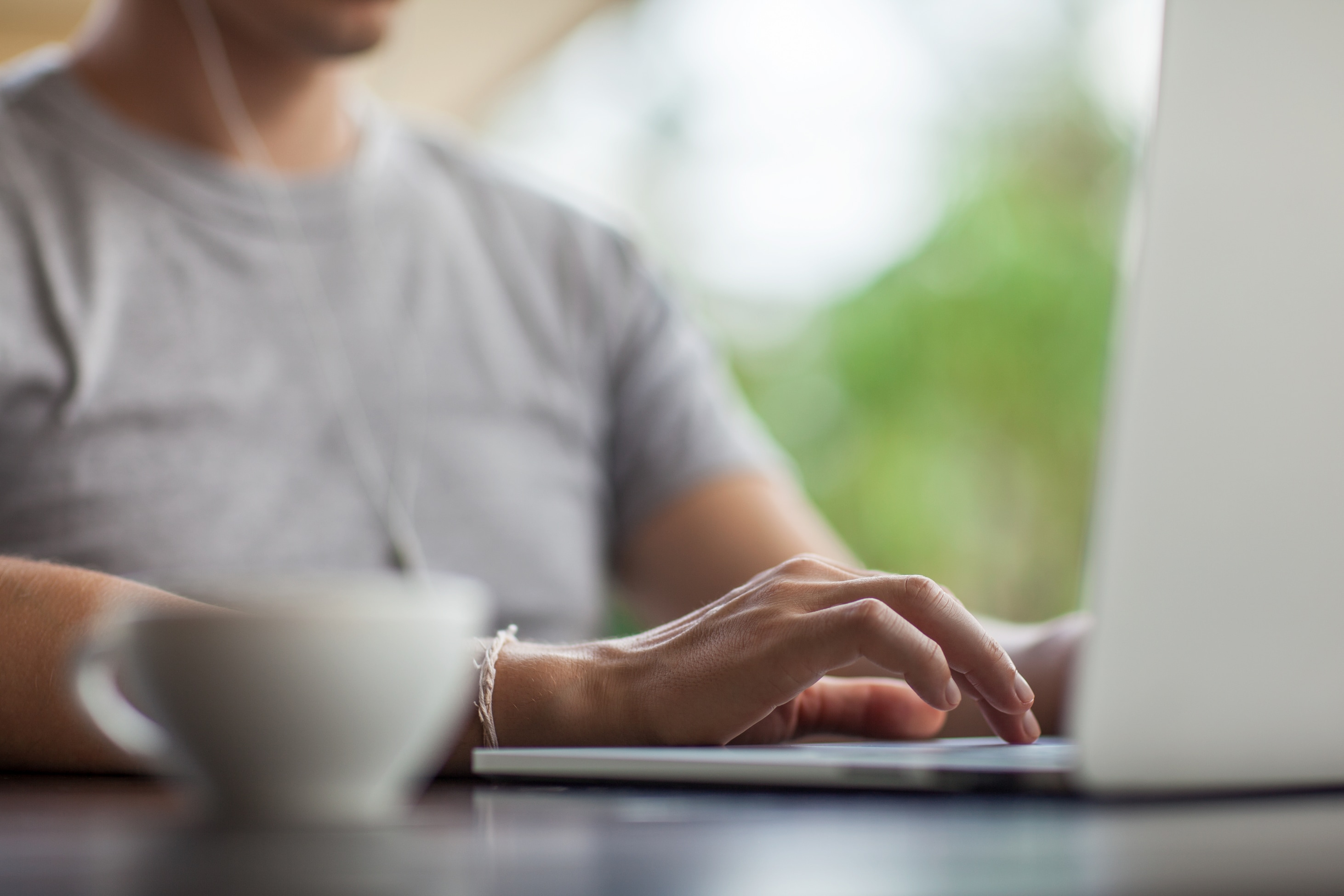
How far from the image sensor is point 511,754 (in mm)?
537

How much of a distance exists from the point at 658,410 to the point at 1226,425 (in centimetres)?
115

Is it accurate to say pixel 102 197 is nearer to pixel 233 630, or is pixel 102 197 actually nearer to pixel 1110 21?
pixel 233 630

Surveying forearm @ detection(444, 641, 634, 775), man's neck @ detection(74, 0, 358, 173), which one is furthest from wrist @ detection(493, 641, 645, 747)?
man's neck @ detection(74, 0, 358, 173)

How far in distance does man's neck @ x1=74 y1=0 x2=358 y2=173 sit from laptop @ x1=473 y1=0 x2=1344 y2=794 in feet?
4.01

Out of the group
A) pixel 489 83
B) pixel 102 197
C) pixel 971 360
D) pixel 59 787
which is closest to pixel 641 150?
pixel 489 83

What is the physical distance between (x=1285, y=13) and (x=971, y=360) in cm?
396

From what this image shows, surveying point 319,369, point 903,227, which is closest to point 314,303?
point 319,369

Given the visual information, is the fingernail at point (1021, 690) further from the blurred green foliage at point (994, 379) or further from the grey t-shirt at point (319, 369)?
the blurred green foliage at point (994, 379)

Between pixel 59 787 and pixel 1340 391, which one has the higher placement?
pixel 1340 391

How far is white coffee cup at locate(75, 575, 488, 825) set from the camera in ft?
1.07

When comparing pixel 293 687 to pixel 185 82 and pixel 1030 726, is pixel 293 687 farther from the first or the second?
pixel 185 82

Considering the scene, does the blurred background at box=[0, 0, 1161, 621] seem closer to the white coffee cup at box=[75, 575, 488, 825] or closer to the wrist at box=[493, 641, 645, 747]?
the wrist at box=[493, 641, 645, 747]

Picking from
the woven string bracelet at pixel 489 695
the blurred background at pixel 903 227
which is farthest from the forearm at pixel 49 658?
the blurred background at pixel 903 227

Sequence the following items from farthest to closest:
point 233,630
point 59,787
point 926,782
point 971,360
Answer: point 971,360, point 59,787, point 926,782, point 233,630
